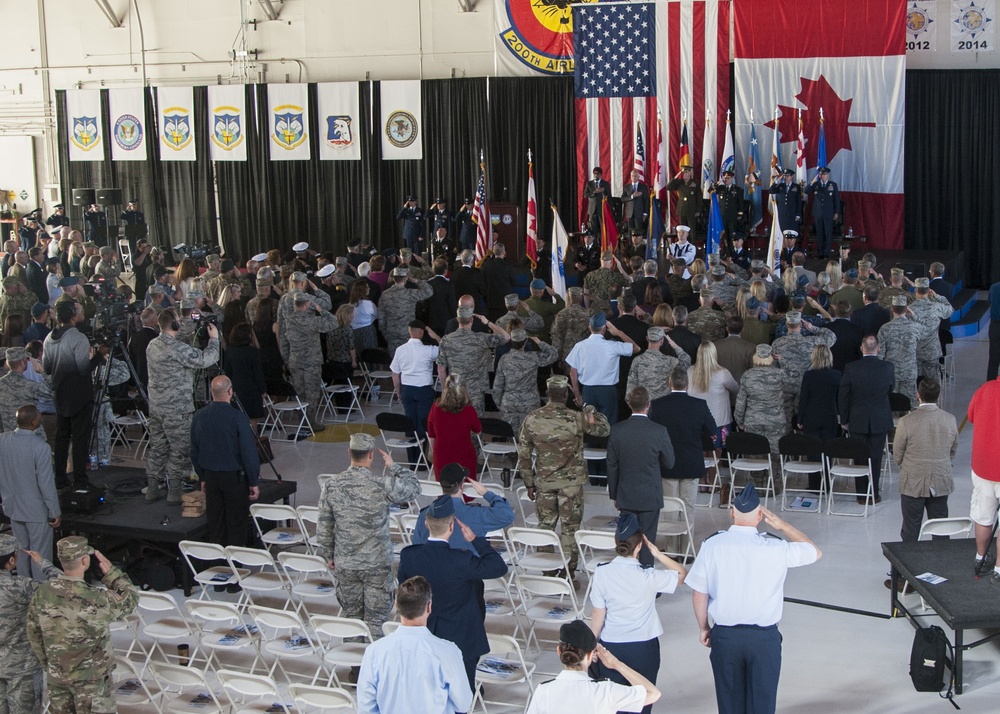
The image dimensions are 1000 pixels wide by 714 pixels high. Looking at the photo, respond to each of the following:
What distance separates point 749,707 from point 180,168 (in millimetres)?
22823

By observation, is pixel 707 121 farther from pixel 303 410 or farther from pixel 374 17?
pixel 303 410

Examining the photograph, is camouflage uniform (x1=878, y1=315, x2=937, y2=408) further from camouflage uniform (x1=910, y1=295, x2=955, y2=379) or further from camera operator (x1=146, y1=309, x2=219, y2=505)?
camera operator (x1=146, y1=309, x2=219, y2=505)

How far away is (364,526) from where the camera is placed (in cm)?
729

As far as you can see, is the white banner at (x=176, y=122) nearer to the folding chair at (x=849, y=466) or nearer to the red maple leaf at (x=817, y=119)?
the red maple leaf at (x=817, y=119)

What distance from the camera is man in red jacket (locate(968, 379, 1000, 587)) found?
7566 mm

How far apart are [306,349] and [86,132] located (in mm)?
15776

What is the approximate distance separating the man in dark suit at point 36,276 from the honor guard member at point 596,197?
362 inches

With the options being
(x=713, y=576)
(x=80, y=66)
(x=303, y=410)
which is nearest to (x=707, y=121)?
(x=303, y=410)

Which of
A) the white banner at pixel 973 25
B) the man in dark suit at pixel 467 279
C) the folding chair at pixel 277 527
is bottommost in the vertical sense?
the folding chair at pixel 277 527

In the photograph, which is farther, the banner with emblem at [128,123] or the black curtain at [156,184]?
the black curtain at [156,184]

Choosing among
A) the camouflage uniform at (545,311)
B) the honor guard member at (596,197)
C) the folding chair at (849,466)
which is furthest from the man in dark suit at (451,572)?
the honor guard member at (596,197)

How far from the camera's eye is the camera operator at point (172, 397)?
31.3 ft

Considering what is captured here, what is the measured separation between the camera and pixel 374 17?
965 inches

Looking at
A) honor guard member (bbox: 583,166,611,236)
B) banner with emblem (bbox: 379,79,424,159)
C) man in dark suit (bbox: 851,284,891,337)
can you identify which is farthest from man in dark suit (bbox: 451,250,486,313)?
banner with emblem (bbox: 379,79,424,159)
